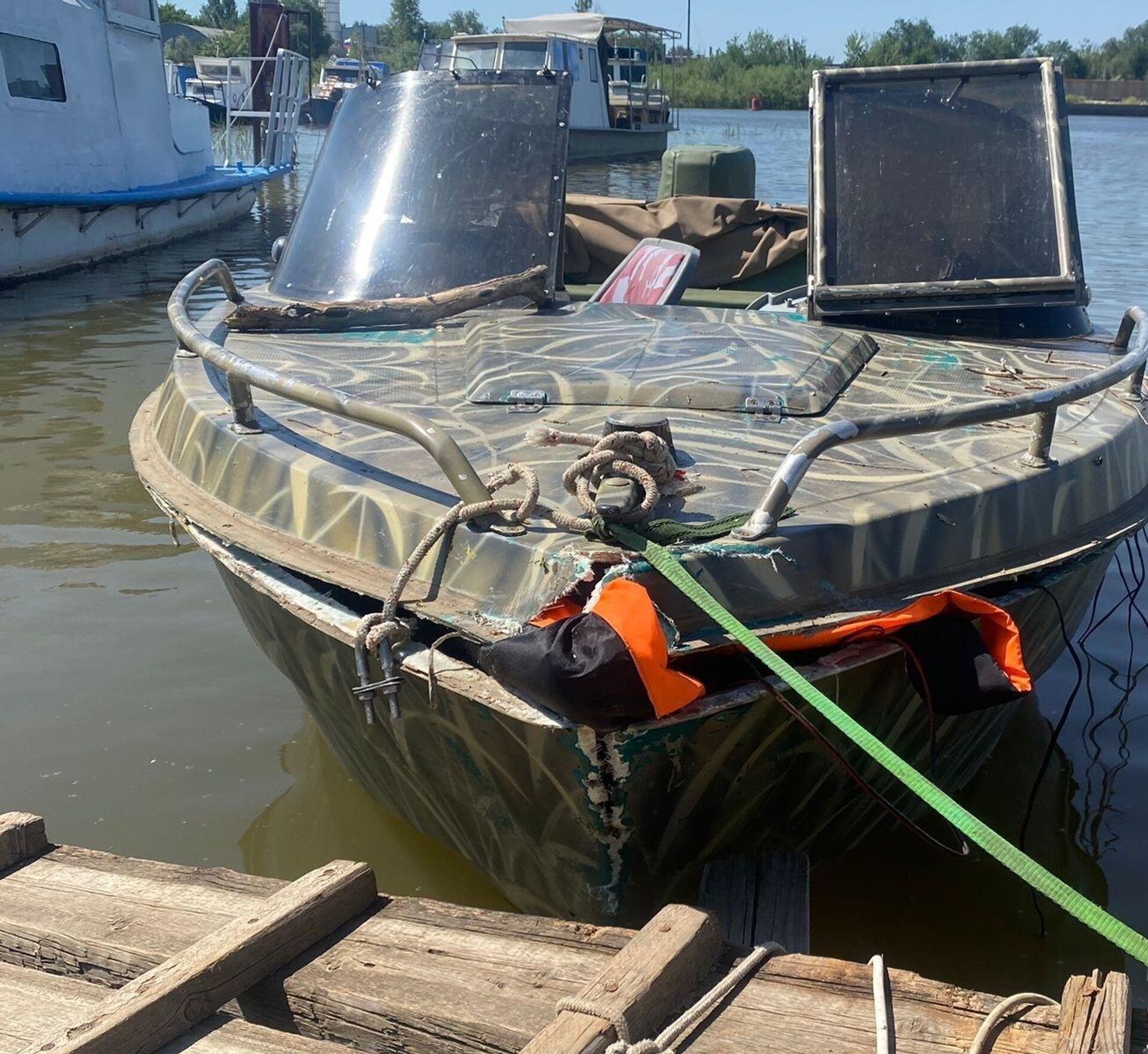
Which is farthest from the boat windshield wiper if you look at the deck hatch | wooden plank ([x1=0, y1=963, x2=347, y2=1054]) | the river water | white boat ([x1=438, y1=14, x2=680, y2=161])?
white boat ([x1=438, y1=14, x2=680, y2=161])

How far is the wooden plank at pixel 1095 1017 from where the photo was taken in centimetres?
216

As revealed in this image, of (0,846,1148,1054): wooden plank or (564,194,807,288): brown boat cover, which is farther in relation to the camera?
(564,194,807,288): brown boat cover

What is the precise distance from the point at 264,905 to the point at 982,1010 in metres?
1.43

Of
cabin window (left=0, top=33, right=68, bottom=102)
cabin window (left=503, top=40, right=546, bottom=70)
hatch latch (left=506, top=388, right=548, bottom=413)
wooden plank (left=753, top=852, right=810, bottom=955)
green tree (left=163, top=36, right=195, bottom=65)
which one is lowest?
wooden plank (left=753, top=852, right=810, bottom=955)

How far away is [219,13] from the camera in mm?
87250

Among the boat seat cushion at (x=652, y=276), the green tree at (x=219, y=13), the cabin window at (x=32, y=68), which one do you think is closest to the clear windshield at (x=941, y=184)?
the boat seat cushion at (x=652, y=276)

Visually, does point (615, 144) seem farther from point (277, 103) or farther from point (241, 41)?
point (241, 41)

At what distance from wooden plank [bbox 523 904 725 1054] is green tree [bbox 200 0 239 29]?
89.7 m

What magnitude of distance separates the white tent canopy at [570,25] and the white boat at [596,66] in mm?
14

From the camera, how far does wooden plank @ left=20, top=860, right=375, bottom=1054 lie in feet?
7.50

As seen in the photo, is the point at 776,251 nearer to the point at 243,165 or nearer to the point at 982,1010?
the point at 982,1010

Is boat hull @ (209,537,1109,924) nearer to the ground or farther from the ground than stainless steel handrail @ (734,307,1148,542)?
nearer to the ground

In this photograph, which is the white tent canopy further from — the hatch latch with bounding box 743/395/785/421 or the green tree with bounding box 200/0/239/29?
the green tree with bounding box 200/0/239/29

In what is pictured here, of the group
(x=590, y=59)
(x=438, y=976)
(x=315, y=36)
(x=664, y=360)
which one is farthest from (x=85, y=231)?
(x=315, y=36)
